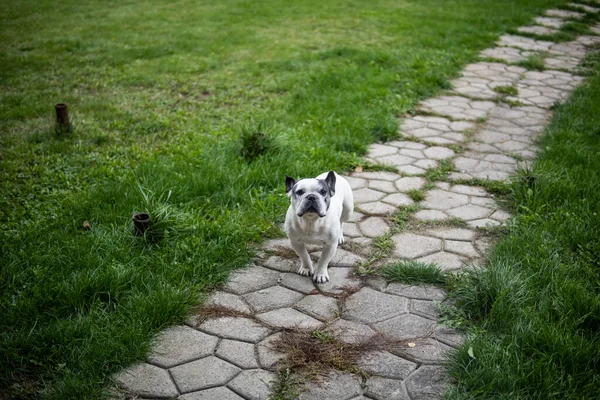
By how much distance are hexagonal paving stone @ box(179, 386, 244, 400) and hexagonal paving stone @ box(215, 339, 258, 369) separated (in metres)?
0.22

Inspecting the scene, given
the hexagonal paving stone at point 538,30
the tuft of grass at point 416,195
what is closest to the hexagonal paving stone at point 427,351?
the tuft of grass at point 416,195

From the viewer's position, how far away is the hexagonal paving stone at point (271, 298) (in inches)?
148

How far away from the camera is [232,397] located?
2.94m

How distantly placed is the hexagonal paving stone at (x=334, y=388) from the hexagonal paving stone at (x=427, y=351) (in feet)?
1.30

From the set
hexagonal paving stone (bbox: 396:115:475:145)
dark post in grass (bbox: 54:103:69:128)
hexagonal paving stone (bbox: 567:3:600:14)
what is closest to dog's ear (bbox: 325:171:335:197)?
hexagonal paving stone (bbox: 396:115:475:145)

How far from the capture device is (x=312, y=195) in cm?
355

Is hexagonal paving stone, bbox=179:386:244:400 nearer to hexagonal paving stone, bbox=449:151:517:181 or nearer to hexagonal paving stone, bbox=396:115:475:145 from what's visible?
hexagonal paving stone, bbox=449:151:517:181

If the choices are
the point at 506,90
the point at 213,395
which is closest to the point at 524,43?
the point at 506,90

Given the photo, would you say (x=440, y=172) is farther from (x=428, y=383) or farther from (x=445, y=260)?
(x=428, y=383)

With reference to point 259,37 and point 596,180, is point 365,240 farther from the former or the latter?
point 259,37

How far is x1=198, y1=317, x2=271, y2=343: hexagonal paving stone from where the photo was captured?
3.43 m

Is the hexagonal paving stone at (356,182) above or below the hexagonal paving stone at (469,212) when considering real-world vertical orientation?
above

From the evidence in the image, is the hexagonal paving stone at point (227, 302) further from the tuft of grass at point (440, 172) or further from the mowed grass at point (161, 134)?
the tuft of grass at point (440, 172)

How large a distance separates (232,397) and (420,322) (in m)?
1.34
